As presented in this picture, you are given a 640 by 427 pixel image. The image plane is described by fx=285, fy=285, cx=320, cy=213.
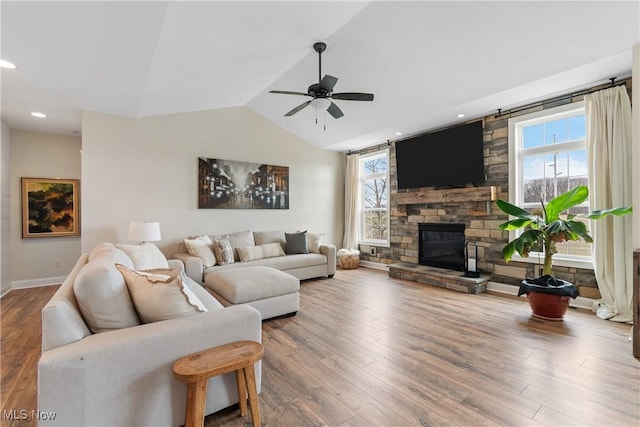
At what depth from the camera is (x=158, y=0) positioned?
2.05 m

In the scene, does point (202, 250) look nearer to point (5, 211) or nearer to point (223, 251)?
point (223, 251)

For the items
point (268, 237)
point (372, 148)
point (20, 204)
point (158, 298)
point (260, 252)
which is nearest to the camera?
point (158, 298)

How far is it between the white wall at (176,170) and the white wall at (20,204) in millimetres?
1342

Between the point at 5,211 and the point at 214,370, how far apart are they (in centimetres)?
518

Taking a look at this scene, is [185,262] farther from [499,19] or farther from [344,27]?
[499,19]

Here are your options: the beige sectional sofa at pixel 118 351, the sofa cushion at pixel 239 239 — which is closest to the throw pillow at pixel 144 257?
the beige sectional sofa at pixel 118 351

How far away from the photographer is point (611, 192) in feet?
10.9

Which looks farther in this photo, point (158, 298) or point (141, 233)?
point (141, 233)

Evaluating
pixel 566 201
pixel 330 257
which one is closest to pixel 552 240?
pixel 566 201

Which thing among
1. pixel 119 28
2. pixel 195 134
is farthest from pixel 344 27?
pixel 195 134

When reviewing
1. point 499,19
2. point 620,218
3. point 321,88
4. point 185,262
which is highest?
point 499,19

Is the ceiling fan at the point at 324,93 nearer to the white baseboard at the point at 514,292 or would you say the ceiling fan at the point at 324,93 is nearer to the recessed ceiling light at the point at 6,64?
the recessed ceiling light at the point at 6,64

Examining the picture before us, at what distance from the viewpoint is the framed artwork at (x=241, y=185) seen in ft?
17.0

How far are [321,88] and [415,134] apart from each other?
10.0ft
